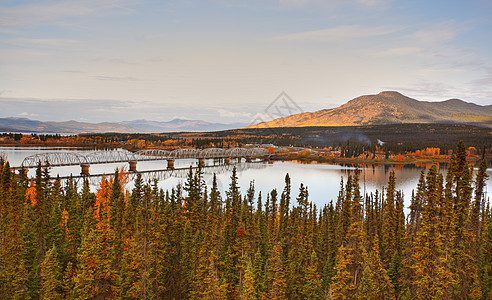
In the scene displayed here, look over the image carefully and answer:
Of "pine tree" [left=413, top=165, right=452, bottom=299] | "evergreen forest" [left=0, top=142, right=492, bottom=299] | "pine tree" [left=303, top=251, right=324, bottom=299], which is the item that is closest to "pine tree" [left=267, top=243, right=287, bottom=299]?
"evergreen forest" [left=0, top=142, right=492, bottom=299]

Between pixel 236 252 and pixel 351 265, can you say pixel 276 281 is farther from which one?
pixel 236 252

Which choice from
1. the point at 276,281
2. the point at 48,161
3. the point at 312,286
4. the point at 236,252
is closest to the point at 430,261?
the point at 312,286

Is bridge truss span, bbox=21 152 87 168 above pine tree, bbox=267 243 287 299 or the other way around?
above

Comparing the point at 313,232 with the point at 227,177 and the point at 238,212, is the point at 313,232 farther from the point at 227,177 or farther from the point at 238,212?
the point at 227,177

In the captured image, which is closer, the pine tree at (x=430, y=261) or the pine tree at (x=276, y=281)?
the pine tree at (x=430, y=261)

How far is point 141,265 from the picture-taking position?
126 feet

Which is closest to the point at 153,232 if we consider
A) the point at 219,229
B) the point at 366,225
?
the point at 219,229

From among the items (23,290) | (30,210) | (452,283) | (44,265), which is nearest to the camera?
(452,283)

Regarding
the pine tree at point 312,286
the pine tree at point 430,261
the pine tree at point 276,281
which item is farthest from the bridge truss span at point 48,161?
the pine tree at point 430,261

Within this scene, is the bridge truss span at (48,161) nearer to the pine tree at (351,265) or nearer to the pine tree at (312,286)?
the pine tree at (312,286)

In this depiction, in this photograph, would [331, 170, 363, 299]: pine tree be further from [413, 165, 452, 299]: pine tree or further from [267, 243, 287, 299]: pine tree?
[413, 165, 452, 299]: pine tree

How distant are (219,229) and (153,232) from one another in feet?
36.4

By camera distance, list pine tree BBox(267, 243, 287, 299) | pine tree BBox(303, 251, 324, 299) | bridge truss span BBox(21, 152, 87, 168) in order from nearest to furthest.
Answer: pine tree BBox(267, 243, 287, 299) < pine tree BBox(303, 251, 324, 299) < bridge truss span BBox(21, 152, 87, 168)

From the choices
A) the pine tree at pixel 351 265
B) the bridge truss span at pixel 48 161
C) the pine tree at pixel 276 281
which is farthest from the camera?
the bridge truss span at pixel 48 161
